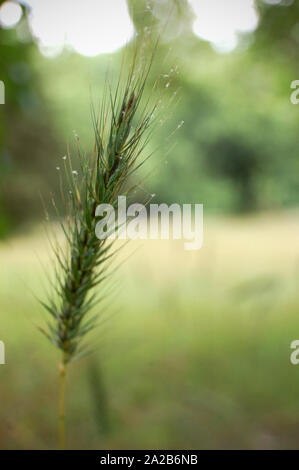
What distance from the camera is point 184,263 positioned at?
10.2 ft

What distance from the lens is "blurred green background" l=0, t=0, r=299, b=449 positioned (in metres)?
1.28

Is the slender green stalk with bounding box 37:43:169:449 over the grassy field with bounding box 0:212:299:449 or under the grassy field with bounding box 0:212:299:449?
over

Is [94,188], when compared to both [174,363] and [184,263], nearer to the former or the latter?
[174,363]

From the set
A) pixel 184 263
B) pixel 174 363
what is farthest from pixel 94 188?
pixel 184 263

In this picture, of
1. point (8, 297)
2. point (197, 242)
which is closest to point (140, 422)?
point (8, 297)

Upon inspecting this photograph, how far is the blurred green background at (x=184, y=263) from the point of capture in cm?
128

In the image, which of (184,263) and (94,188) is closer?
(94,188)

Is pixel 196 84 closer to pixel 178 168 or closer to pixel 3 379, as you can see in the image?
pixel 178 168

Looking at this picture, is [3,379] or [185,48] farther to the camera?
[185,48]

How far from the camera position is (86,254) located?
53cm

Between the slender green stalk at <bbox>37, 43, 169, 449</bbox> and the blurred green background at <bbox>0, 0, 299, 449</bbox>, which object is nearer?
the slender green stalk at <bbox>37, 43, 169, 449</bbox>

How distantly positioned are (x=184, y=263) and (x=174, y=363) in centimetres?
132

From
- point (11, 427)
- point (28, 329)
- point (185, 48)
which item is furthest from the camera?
point (185, 48)

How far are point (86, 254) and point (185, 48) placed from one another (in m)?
2.57
